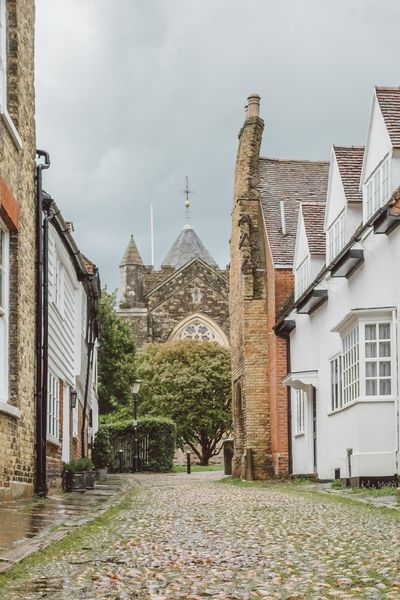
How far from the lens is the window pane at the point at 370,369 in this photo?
18594 millimetres

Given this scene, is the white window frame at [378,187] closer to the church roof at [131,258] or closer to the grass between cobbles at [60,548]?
A: the grass between cobbles at [60,548]

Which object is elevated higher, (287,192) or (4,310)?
(287,192)

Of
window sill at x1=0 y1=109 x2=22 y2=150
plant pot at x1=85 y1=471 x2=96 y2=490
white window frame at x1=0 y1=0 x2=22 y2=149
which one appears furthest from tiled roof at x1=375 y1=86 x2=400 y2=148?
plant pot at x1=85 y1=471 x2=96 y2=490

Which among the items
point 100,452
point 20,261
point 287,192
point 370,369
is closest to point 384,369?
point 370,369

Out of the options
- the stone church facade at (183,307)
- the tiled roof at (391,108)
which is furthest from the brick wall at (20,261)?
the stone church facade at (183,307)

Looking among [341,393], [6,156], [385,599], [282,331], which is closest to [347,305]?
[341,393]

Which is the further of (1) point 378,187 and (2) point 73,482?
(1) point 378,187

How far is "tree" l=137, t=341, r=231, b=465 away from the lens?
6419cm

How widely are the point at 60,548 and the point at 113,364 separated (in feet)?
171

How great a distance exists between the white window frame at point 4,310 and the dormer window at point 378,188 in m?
7.51

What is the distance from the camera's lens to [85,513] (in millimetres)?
12117

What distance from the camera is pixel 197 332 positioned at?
7562 cm

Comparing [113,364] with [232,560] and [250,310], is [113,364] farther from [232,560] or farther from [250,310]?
[232,560]

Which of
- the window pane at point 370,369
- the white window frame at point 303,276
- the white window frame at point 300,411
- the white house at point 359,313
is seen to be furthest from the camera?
the white window frame at point 300,411
